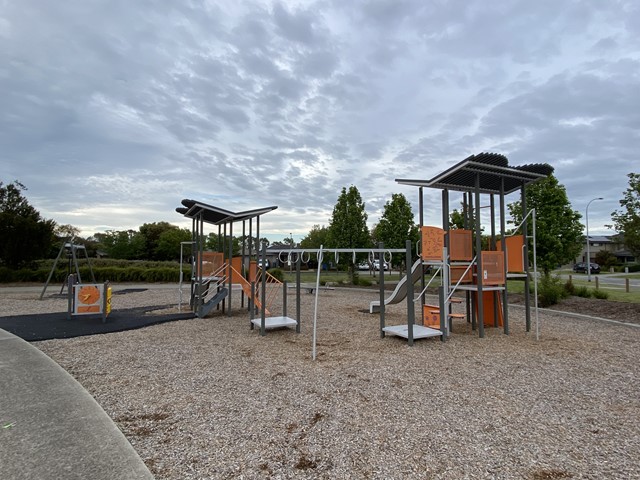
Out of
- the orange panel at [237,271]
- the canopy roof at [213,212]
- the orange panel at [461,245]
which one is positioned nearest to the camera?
the orange panel at [461,245]

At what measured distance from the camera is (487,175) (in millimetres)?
8727

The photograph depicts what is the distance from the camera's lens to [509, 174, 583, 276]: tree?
17.5m

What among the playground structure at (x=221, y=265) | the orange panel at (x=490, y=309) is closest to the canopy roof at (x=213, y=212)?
the playground structure at (x=221, y=265)

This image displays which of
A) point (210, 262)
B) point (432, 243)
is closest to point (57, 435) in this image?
point (432, 243)

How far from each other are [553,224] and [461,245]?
11477mm

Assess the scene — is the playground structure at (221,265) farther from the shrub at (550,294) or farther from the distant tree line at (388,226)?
the shrub at (550,294)

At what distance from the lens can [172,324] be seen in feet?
31.7

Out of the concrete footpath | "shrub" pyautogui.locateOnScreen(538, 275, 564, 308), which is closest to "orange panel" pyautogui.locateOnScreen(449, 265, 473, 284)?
"shrub" pyautogui.locateOnScreen(538, 275, 564, 308)

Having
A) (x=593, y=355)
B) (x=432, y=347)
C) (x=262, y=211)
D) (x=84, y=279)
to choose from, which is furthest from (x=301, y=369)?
(x=84, y=279)

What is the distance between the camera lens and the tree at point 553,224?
17.5 meters

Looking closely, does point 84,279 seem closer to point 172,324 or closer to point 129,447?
point 172,324

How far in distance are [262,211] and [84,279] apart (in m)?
19.3

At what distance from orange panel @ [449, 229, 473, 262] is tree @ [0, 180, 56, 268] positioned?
26.3 metres

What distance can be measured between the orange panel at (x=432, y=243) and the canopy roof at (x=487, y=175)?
1.18m
